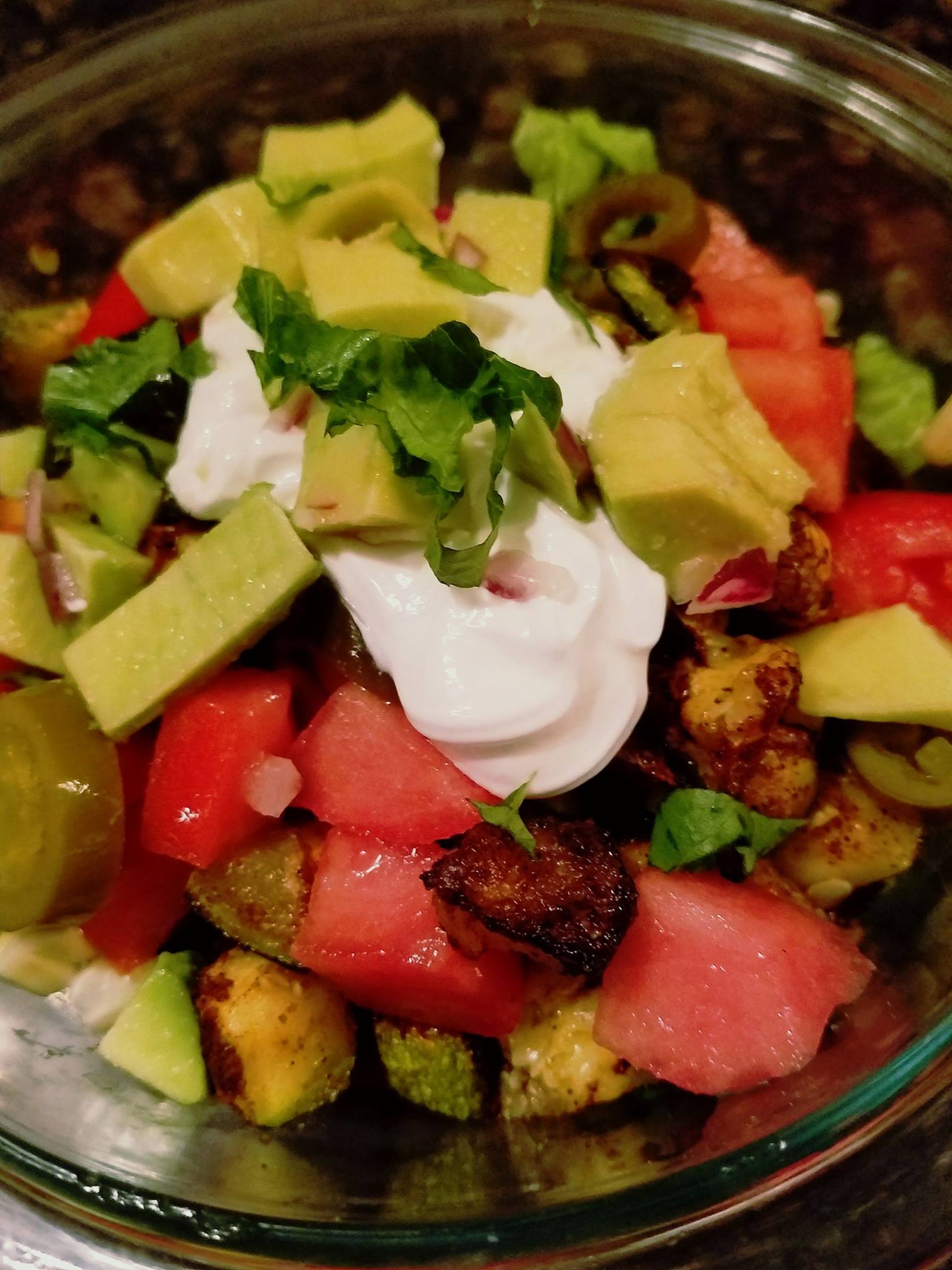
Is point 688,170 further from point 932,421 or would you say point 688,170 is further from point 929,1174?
point 929,1174

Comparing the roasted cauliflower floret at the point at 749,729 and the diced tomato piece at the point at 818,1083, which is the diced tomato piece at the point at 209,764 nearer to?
the roasted cauliflower floret at the point at 749,729

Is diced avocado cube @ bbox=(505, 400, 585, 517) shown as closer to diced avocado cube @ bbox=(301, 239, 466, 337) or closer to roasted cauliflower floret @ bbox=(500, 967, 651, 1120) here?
diced avocado cube @ bbox=(301, 239, 466, 337)

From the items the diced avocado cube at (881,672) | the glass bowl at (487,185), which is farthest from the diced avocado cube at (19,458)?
the diced avocado cube at (881,672)

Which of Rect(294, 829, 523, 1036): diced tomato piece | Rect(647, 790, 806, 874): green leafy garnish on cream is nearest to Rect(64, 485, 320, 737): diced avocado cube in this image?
Rect(294, 829, 523, 1036): diced tomato piece

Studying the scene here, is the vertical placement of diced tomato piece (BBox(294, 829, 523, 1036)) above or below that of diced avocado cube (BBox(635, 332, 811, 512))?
below

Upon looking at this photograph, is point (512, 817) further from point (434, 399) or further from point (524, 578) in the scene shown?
point (434, 399)

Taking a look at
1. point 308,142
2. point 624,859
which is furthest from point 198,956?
point 308,142

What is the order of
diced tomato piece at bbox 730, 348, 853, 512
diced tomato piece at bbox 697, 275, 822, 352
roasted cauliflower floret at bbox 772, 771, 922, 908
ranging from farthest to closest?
diced tomato piece at bbox 697, 275, 822, 352 < diced tomato piece at bbox 730, 348, 853, 512 < roasted cauliflower floret at bbox 772, 771, 922, 908

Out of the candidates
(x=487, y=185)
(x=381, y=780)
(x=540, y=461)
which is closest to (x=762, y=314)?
(x=540, y=461)
